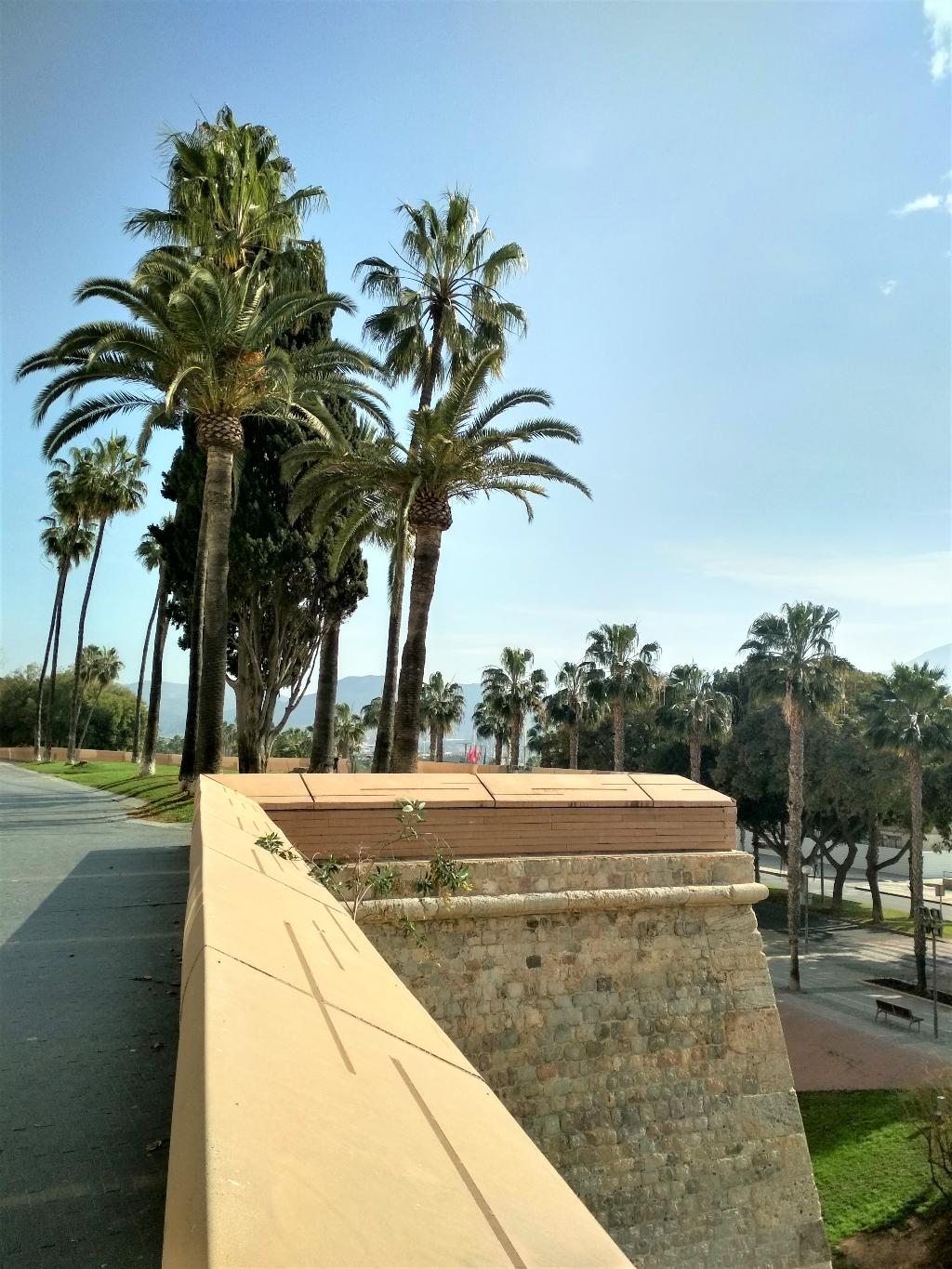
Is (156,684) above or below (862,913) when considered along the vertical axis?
above

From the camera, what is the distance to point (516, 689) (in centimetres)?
4484

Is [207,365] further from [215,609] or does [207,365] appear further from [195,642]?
[195,642]

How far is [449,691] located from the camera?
182 ft

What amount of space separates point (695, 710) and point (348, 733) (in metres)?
28.7

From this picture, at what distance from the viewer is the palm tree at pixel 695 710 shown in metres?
34.1

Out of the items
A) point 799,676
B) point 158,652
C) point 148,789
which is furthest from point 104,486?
point 799,676

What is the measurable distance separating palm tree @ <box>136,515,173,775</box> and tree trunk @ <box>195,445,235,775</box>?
6.34 metres

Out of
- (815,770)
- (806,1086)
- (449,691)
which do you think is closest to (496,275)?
(806,1086)

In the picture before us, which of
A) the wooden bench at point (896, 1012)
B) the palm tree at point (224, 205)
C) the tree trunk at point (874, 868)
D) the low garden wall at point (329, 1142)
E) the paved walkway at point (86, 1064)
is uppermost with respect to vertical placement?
the palm tree at point (224, 205)

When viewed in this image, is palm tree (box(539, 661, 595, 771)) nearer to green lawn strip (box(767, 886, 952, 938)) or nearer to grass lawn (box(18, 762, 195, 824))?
green lawn strip (box(767, 886, 952, 938))

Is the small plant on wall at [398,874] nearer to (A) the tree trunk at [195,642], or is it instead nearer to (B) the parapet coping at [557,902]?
(B) the parapet coping at [557,902]

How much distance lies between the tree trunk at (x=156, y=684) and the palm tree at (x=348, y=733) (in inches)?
1068

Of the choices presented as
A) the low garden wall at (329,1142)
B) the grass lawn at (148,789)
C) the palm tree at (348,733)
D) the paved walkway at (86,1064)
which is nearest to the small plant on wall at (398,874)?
the paved walkway at (86,1064)

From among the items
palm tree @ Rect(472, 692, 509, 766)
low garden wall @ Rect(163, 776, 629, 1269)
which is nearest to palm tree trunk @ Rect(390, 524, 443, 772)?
low garden wall @ Rect(163, 776, 629, 1269)
